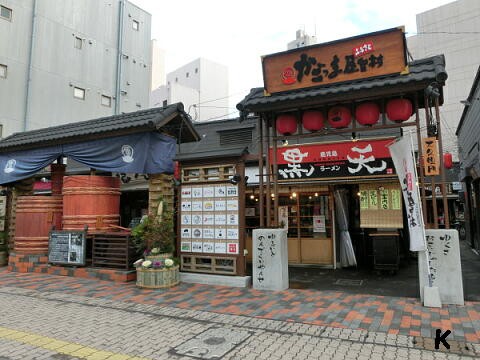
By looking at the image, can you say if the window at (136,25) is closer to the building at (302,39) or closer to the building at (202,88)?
the building at (202,88)

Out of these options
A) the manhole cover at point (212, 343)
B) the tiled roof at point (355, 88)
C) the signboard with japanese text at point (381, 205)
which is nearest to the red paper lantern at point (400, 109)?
the tiled roof at point (355, 88)

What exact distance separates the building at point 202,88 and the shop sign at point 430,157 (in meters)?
41.5

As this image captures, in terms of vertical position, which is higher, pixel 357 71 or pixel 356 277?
pixel 357 71

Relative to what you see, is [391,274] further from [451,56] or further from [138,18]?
[451,56]

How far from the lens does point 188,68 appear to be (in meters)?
51.9

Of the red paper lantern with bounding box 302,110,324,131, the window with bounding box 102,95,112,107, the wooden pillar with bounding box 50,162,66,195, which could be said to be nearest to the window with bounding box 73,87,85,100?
the window with bounding box 102,95,112,107

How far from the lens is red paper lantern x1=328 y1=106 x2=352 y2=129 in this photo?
8.23 meters

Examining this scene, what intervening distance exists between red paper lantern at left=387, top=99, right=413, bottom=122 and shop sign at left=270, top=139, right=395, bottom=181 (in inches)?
23.3

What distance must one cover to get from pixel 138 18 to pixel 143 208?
2229 centimetres

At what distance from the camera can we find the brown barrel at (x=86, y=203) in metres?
10.1

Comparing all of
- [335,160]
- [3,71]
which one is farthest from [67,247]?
[3,71]

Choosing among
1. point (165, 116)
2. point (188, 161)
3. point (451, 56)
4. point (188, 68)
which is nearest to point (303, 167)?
point (188, 161)

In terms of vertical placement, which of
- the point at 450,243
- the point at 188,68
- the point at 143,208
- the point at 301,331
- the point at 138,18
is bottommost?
the point at 301,331

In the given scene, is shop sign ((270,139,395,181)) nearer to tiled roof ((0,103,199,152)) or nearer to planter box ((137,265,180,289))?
tiled roof ((0,103,199,152))
